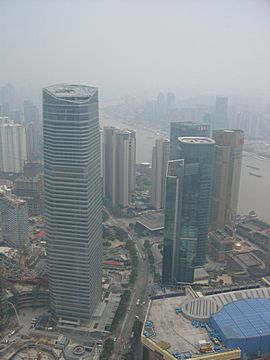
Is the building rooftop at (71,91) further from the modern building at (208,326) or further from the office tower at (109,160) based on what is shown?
the office tower at (109,160)

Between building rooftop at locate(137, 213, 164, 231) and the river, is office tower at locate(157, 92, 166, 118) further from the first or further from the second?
building rooftop at locate(137, 213, 164, 231)

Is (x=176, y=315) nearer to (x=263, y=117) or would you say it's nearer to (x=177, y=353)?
(x=177, y=353)

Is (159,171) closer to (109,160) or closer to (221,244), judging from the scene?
(109,160)

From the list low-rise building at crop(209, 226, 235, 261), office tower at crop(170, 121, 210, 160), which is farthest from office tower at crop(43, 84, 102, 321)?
office tower at crop(170, 121, 210, 160)

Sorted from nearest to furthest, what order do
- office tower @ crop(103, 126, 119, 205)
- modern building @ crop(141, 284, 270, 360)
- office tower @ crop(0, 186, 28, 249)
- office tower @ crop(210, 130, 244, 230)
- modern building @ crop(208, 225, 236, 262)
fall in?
modern building @ crop(141, 284, 270, 360) → modern building @ crop(208, 225, 236, 262) → office tower @ crop(0, 186, 28, 249) → office tower @ crop(210, 130, 244, 230) → office tower @ crop(103, 126, 119, 205)

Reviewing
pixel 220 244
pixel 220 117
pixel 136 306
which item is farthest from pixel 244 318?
pixel 220 117

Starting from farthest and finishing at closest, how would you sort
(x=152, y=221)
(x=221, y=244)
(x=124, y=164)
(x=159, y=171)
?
(x=124, y=164) → (x=159, y=171) → (x=152, y=221) → (x=221, y=244)
